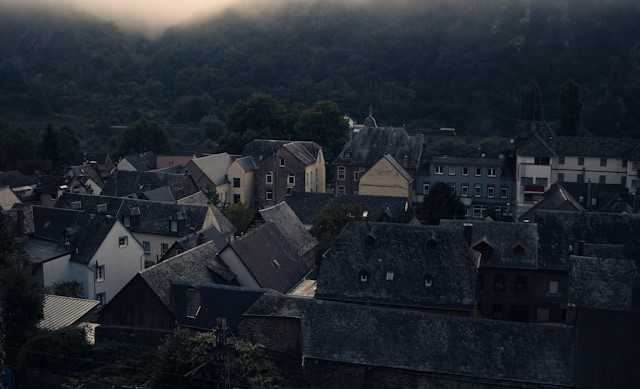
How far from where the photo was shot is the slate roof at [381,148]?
6481cm

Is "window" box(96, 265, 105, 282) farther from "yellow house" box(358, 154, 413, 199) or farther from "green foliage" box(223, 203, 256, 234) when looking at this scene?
"yellow house" box(358, 154, 413, 199)

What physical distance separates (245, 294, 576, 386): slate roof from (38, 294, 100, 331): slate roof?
940cm

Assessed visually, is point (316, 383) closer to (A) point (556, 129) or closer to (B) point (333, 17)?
(A) point (556, 129)

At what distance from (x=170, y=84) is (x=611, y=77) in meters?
70.1

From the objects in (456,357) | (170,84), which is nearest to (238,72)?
(170,84)

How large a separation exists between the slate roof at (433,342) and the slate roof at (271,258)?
22.5 ft

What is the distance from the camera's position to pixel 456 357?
87.8ft

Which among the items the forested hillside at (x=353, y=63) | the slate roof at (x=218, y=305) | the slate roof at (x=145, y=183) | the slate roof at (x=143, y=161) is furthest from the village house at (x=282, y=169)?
the forested hillside at (x=353, y=63)

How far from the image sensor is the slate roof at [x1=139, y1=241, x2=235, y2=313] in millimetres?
31266

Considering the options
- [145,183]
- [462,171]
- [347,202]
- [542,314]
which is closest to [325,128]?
[462,171]

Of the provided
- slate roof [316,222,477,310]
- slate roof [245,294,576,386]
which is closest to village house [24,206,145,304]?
slate roof [316,222,477,310]

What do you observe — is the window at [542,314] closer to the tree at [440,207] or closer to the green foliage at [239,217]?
the tree at [440,207]

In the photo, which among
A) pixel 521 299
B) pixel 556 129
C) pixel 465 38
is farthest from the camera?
pixel 465 38

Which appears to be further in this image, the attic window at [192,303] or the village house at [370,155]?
the village house at [370,155]
